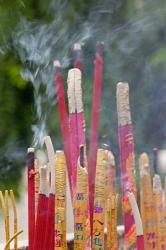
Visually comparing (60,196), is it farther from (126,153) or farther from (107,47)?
(107,47)

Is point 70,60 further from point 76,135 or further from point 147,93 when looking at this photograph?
point 76,135

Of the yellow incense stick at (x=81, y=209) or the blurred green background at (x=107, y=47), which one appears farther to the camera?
the blurred green background at (x=107, y=47)

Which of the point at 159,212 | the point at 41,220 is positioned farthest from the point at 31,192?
the point at 159,212

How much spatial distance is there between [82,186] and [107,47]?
0.37 m

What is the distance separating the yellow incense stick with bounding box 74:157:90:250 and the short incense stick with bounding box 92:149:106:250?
0.01m

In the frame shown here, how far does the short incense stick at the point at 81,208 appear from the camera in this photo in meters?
0.64

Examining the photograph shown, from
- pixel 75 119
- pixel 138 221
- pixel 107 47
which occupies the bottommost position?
pixel 138 221

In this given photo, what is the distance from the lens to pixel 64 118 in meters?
0.73

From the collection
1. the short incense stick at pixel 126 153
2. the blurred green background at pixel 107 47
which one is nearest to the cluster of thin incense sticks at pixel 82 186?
the short incense stick at pixel 126 153

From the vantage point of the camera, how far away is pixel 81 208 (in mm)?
643

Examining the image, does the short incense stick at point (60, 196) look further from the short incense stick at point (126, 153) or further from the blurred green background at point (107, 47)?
the blurred green background at point (107, 47)

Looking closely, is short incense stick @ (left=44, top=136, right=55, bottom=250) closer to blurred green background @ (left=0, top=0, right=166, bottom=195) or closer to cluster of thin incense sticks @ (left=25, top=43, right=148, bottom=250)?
cluster of thin incense sticks @ (left=25, top=43, right=148, bottom=250)

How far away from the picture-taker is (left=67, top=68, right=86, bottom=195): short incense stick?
2.26ft

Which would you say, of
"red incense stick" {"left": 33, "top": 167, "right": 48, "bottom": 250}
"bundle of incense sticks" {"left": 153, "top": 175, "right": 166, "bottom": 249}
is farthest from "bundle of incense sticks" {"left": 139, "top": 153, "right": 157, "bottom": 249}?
"red incense stick" {"left": 33, "top": 167, "right": 48, "bottom": 250}
